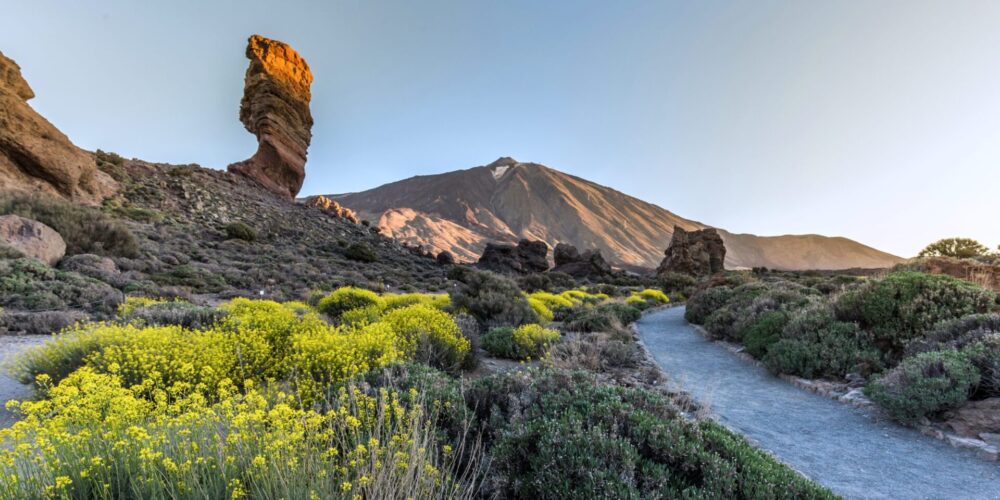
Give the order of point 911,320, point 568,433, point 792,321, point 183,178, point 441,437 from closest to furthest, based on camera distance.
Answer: point 568,433, point 441,437, point 911,320, point 792,321, point 183,178

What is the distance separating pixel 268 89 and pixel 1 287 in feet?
137

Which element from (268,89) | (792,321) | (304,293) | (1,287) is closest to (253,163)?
(268,89)

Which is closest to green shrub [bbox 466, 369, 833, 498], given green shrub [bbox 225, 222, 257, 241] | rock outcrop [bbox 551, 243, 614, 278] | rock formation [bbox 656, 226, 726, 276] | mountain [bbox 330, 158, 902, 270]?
green shrub [bbox 225, 222, 257, 241]

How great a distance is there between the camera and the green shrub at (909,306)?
7.13 m

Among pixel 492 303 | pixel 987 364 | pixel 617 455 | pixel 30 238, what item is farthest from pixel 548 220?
pixel 617 455

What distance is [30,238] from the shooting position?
11930 mm

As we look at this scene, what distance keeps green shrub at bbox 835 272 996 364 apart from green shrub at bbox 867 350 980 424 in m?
1.87

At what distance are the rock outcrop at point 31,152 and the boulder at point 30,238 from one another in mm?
8494

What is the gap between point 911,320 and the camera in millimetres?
7293

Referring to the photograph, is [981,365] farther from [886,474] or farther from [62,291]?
[62,291]

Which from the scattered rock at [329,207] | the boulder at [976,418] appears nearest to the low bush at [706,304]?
the boulder at [976,418]

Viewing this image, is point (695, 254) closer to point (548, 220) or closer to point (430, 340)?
point (430, 340)

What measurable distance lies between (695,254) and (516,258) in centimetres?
2074

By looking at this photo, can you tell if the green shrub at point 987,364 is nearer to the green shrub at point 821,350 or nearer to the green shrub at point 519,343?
the green shrub at point 821,350
